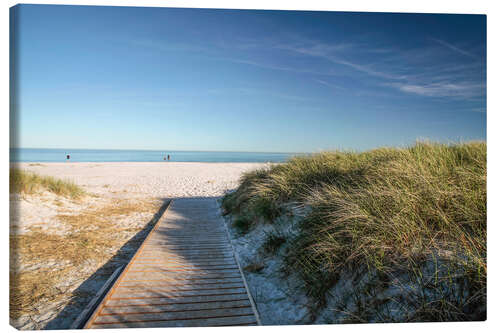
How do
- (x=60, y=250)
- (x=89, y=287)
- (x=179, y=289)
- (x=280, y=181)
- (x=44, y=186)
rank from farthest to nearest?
1. (x=44, y=186)
2. (x=280, y=181)
3. (x=60, y=250)
4. (x=89, y=287)
5. (x=179, y=289)

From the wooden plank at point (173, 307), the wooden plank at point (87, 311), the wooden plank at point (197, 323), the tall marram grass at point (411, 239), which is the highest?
the tall marram grass at point (411, 239)

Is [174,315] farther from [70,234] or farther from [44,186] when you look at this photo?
[44,186]

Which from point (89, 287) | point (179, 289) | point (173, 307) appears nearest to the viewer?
point (173, 307)

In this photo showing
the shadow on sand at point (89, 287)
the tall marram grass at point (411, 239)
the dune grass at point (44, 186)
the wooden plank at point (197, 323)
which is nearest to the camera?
the tall marram grass at point (411, 239)

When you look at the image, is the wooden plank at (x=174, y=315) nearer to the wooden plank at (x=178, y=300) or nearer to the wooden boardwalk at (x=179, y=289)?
the wooden boardwalk at (x=179, y=289)

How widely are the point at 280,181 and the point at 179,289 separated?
235cm

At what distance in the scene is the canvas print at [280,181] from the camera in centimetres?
205

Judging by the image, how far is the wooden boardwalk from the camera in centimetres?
209

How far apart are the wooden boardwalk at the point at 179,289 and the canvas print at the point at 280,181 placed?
0.02m

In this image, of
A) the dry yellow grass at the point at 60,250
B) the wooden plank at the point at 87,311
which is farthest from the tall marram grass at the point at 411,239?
the dry yellow grass at the point at 60,250

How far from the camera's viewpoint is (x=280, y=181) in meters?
4.29

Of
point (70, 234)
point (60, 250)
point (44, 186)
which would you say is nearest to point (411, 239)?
point (60, 250)

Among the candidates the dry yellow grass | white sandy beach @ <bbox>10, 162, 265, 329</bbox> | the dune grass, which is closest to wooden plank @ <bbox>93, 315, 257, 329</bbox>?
white sandy beach @ <bbox>10, 162, 265, 329</bbox>

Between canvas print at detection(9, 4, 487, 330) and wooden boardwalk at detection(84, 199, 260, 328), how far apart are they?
0.7 inches
